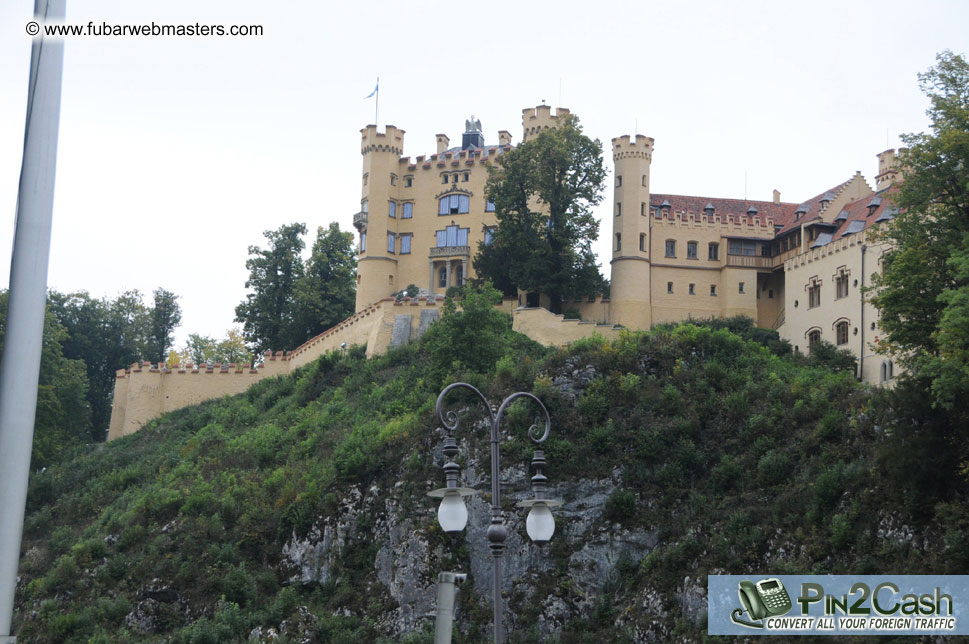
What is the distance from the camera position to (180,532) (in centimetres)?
4275

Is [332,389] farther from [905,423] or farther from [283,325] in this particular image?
[905,423]

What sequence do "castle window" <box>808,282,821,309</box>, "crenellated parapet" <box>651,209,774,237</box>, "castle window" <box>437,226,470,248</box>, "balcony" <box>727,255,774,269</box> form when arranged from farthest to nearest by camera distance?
→ 1. "castle window" <box>437,226,470,248</box>
2. "crenellated parapet" <box>651,209,774,237</box>
3. "balcony" <box>727,255,774,269</box>
4. "castle window" <box>808,282,821,309</box>

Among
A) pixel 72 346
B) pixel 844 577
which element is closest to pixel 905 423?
pixel 844 577

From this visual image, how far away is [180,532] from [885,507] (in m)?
26.6

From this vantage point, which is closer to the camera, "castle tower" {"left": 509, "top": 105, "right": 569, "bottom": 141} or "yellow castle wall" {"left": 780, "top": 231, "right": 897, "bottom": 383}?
"yellow castle wall" {"left": 780, "top": 231, "right": 897, "bottom": 383}

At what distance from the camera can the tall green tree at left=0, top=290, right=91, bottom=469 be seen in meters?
59.3

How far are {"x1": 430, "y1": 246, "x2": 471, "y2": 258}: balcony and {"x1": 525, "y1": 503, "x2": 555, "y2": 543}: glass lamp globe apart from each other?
56.1 meters

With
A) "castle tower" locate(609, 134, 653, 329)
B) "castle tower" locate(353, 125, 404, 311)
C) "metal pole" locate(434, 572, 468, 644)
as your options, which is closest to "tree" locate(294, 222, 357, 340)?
"castle tower" locate(353, 125, 404, 311)

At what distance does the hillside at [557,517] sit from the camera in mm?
32000

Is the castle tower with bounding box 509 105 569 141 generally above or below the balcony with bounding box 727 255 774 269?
above

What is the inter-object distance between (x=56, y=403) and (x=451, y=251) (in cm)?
2640

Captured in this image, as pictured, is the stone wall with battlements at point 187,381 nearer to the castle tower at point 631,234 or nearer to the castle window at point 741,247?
the castle tower at point 631,234

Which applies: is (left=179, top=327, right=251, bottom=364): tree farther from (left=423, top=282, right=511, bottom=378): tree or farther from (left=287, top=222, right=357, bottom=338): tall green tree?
(left=423, top=282, right=511, bottom=378): tree

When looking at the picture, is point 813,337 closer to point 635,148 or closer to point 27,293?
point 635,148
